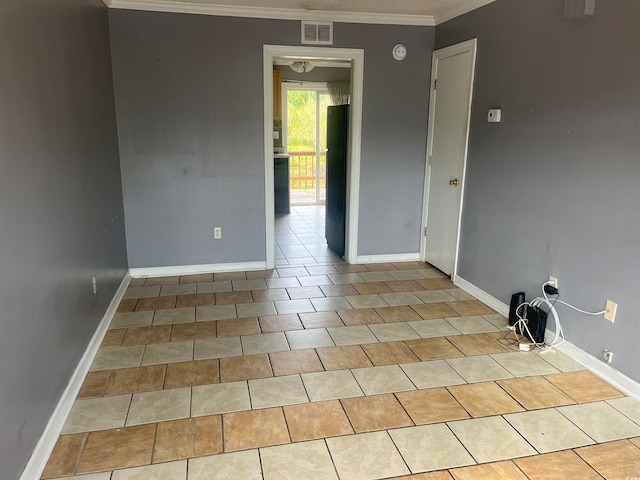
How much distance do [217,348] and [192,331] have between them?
1.08ft

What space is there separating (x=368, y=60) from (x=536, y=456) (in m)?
3.51

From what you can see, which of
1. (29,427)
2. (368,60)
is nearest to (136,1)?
(368,60)

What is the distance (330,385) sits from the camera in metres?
2.51

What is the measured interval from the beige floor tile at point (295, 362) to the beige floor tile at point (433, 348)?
2.13 ft

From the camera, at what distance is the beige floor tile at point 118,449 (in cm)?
190

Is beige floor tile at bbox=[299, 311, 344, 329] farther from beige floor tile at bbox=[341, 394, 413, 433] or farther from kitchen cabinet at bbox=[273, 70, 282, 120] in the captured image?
kitchen cabinet at bbox=[273, 70, 282, 120]

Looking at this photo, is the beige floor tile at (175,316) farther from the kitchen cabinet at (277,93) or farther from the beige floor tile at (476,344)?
the kitchen cabinet at (277,93)

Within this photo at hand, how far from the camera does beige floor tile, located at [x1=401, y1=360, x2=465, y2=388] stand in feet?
8.36

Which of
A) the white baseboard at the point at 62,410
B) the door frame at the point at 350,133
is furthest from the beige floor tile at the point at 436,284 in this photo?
the white baseboard at the point at 62,410

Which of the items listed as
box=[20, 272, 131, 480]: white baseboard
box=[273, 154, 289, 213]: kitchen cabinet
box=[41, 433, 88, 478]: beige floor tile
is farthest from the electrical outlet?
box=[273, 154, 289, 213]: kitchen cabinet

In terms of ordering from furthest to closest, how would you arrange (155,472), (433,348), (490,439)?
(433,348), (490,439), (155,472)

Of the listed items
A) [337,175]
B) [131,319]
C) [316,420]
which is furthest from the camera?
[337,175]

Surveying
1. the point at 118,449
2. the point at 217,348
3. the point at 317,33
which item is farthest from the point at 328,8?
the point at 118,449

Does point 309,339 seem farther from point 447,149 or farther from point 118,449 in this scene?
point 447,149
